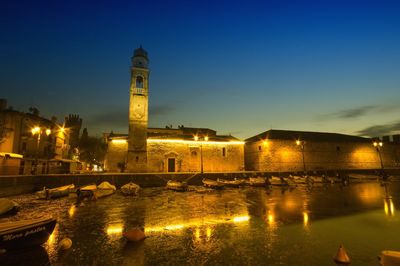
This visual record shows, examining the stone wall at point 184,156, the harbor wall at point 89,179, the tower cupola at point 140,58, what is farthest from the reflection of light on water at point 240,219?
the tower cupola at point 140,58

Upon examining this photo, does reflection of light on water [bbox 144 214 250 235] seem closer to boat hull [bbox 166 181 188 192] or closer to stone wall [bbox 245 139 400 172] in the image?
boat hull [bbox 166 181 188 192]

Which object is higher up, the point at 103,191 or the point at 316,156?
the point at 316,156

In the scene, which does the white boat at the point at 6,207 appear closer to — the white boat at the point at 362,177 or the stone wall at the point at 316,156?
the stone wall at the point at 316,156

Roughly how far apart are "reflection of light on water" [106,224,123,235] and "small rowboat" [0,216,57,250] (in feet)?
8.21

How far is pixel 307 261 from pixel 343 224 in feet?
20.2

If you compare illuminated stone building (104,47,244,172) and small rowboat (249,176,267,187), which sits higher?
illuminated stone building (104,47,244,172)

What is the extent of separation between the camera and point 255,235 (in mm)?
9609

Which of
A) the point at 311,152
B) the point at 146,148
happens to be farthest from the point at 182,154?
the point at 311,152

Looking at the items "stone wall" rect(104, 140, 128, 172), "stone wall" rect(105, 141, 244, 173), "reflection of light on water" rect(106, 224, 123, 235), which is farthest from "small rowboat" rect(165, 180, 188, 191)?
"reflection of light on water" rect(106, 224, 123, 235)

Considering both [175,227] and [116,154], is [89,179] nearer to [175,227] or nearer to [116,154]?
[116,154]

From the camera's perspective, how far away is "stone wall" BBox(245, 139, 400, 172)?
4581 centimetres

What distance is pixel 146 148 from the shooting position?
125ft

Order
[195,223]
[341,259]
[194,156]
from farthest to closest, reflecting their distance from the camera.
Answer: [194,156] → [195,223] → [341,259]

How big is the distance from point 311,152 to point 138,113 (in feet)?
126
